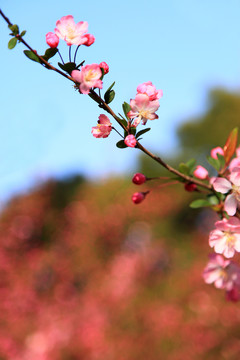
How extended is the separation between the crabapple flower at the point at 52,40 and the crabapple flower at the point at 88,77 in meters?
0.12

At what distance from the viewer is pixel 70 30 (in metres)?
1.17

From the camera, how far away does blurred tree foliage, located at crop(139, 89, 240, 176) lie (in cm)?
1625

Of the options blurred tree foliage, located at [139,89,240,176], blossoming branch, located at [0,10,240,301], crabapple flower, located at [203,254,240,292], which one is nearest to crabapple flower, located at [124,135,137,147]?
blossoming branch, located at [0,10,240,301]

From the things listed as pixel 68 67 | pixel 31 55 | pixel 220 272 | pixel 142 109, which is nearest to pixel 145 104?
pixel 142 109

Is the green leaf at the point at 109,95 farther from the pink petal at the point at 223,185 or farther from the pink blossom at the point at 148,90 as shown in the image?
the pink petal at the point at 223,185

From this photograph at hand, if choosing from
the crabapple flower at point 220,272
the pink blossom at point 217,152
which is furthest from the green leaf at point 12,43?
the crabapple flower at point 220,272

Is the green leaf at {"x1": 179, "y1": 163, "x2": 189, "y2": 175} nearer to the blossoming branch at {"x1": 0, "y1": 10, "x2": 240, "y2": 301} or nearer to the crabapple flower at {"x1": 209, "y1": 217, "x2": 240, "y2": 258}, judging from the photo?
the blossoming branch at {"x1": 0, "y1": 10, "x2": 240, "y2": 301}

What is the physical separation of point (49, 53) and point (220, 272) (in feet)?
3.30

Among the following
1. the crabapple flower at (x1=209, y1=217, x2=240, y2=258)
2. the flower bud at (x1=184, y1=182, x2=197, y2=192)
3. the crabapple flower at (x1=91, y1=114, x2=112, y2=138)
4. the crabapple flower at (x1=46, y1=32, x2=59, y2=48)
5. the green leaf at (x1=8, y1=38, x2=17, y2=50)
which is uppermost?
the green leaf at (x1=8, y1=38, x2=17, y2=50)

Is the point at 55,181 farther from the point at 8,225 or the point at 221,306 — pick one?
the point at 221,306

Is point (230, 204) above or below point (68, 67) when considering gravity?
below

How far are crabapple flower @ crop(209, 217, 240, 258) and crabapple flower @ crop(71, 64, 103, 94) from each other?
534 millimetres

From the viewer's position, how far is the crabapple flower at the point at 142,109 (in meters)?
1.17

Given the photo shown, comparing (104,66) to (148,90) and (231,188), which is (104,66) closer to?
(148,90)
